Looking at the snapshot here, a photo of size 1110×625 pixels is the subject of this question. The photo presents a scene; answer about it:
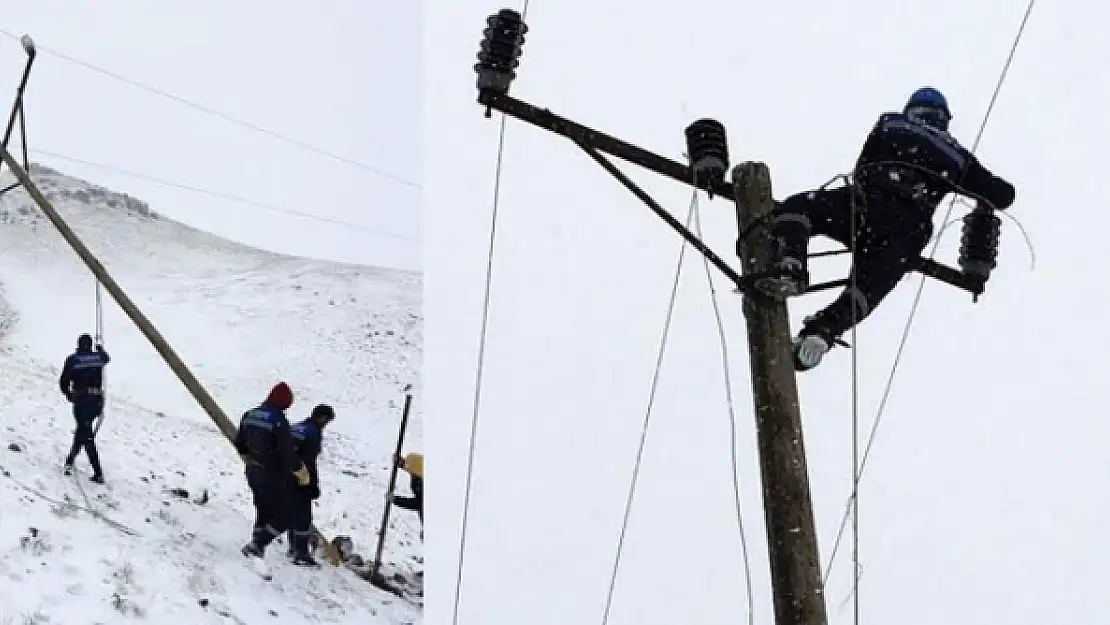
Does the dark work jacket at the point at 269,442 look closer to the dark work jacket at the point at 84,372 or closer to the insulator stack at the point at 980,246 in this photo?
the dark work jacket at the point at 84,372

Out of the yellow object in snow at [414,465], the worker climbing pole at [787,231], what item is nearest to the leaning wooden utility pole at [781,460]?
the worker climbing pole at [787,231]

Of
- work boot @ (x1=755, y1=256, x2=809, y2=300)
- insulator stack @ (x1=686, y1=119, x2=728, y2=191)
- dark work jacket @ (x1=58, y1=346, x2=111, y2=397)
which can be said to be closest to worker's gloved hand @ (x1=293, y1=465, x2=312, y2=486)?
dark work jacket @ (x1=58, y1=346, x2=111, y2=397)

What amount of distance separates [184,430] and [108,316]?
9.27 metres

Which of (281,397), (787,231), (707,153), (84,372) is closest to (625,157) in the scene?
(707,153)

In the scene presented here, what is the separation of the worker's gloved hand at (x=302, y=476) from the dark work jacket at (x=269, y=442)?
0.07 meters

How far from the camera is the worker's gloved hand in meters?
10.1

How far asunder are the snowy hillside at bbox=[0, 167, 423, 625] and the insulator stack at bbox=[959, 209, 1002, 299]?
20.0ft

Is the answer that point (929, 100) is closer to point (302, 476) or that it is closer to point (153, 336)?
point (302, 476)

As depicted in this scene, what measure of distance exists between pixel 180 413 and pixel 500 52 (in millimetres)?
15121

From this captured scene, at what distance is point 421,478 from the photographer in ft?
41.8

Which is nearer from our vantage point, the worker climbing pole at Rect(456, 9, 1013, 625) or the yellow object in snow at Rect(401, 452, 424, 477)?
the worker climbing pole at Rect(456, 9, 1013, 625)

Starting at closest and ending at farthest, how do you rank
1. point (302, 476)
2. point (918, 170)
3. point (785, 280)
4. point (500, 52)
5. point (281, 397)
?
1. point (785, 280)
2. point (918, 170)
3. point (500, 52)
4. point (281, 397)
5. point (302, 476)

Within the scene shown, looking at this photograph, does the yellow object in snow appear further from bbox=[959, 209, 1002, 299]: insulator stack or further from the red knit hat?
bbox=[959, 209, 1002, 299]: insulator stack

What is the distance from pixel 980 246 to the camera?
4824 millimetres
